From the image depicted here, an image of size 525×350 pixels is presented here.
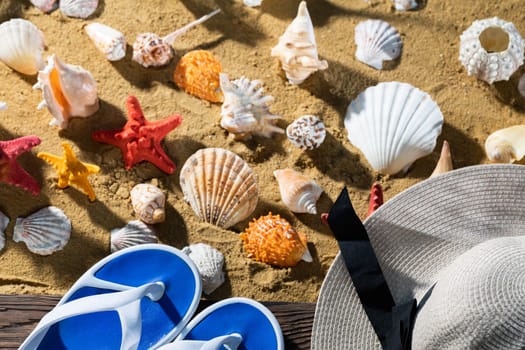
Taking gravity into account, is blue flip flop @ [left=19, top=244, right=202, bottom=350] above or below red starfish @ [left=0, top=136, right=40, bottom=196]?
below

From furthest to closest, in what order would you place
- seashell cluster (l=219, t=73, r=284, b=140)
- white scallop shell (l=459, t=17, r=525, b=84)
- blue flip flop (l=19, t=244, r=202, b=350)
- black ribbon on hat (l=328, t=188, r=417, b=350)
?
white scallop shell (l=459, t=17, r=525, b=84) → seashell cluster (l=219, t=73, r=284, b=140) → blue flip flop (l=19, t=244, r=202, b=350) → black ribbon on hat (l=328, t=188, r=417, b=350)

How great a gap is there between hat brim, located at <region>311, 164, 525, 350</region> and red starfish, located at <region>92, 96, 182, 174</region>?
0.75 metres

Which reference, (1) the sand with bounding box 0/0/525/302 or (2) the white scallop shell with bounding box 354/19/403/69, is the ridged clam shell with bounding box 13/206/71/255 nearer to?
(1) the sand with bounding box 0/0/525/302

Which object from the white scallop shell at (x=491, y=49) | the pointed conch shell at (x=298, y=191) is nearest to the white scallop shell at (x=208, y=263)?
the pointed conch shell at (x=298, y=191)

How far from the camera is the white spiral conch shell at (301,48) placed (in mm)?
2250

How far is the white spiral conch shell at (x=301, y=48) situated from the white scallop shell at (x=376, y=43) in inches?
8.4

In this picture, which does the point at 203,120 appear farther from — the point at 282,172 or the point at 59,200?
the point at 59,200

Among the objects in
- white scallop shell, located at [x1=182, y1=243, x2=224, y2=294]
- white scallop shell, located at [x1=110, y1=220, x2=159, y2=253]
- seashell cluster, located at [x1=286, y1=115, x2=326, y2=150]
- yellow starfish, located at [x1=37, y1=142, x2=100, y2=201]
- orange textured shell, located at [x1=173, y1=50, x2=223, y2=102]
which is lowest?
white scallop shell, located at [x1=182, y1=243, x2=224, y2=294]

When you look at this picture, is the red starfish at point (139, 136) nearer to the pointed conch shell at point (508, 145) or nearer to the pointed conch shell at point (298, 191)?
the pointed conch shell at point (298, 191)

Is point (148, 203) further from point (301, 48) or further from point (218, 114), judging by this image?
point (301, 48)

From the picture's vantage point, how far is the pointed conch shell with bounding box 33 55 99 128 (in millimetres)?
2094

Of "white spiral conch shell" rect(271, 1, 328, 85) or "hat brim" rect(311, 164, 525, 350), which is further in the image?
"white spiral conch shell" rect(271, 1, 328, 85)

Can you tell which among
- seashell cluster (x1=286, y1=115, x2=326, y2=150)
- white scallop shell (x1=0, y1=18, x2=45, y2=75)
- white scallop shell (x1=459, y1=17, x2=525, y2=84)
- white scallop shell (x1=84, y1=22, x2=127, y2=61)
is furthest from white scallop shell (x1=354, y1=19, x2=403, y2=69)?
white scallop shell (x1=0, y1=18, x2=45, y2=75)

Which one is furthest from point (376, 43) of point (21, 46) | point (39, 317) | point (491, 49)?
point (39, 317)
